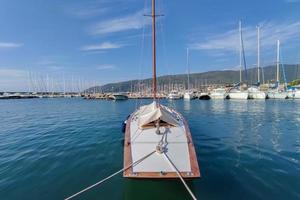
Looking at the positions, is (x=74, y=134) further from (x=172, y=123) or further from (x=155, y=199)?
(x=155, y=199)

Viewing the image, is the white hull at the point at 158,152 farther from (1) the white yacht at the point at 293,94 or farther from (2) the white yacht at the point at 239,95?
(1) the white yacht at the point at 293,94

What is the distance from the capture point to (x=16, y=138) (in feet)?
50.6

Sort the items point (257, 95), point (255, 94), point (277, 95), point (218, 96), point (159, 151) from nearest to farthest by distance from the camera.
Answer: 1. point (159, 151)
2. point (277, 95)
3. point (257, 95)
4. point (255, 94)
5. point (218, 96)

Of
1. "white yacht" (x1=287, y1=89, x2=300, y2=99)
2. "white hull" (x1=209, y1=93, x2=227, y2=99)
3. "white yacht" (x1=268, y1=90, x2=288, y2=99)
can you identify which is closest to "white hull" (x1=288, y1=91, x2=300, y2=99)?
"white yacht" (x1=287, y1=89, x2=300, y2=99)

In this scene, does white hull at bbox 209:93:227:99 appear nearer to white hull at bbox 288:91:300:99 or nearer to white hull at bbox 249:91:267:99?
white hull at bbox 249:91:267:99

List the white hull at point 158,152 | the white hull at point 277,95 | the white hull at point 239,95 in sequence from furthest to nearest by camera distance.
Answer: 1. the white hull at point 239,95
2. the white hull at point 277,95
3. the white hull at point 158,152

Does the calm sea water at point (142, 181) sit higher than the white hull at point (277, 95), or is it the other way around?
the white hull at point (277, 95)

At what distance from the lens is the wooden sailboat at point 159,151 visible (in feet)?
21.1

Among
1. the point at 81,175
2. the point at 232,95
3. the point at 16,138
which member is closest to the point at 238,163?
the point at 81,175

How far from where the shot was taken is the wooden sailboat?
6.42 metres

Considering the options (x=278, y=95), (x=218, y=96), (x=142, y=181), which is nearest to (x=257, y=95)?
(x=278, y=95)

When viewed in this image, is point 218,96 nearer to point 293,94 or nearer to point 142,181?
point 293,94

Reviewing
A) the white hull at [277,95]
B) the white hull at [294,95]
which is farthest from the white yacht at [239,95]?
the white hull at [294,95]

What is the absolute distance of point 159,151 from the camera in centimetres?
717
